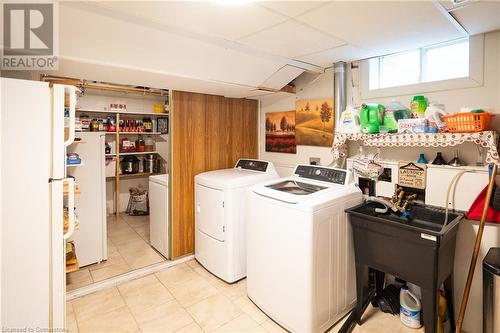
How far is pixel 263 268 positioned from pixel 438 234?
124 cm

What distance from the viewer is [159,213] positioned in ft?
10.8

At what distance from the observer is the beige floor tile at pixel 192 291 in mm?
2459

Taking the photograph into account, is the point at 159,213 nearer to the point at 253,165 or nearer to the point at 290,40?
the point at 253,165

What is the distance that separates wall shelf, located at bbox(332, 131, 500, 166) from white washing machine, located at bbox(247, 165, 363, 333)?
1.11 ft

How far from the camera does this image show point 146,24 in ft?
5.67

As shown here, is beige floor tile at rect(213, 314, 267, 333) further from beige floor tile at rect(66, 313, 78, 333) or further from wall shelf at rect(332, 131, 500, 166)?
wall shelf at rect(332, 131, 500, 166)

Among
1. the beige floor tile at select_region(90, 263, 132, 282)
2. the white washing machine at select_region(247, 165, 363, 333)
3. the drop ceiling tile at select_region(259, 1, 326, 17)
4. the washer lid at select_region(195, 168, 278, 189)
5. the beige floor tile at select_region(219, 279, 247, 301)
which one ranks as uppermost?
the drop ceiling tile at select_region(259, 1, 326, 17)

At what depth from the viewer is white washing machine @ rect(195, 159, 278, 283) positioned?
2662mm

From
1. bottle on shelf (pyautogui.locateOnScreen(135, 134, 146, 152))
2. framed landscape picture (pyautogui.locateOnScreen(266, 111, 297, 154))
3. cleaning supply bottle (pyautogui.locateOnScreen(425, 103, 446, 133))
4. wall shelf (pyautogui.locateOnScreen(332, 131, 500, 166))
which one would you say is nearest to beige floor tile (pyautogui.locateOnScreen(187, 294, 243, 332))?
wall shelf (pyautogui.locateOnScreen(332, 131, 500, 166))

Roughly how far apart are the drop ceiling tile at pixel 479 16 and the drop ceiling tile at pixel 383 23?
8 centimetres

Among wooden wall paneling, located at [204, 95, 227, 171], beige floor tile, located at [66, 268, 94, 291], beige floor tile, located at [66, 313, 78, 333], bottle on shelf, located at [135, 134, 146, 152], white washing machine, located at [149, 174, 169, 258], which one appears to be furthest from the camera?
bottle on shelf, located at [135, 134, 146, 152]

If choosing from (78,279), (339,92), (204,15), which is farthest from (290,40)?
(78,279)

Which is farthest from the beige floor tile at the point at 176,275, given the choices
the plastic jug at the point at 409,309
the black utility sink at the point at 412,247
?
the plastic jug at the point at 409,309

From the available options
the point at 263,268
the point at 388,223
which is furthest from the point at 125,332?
the point at 388,223
